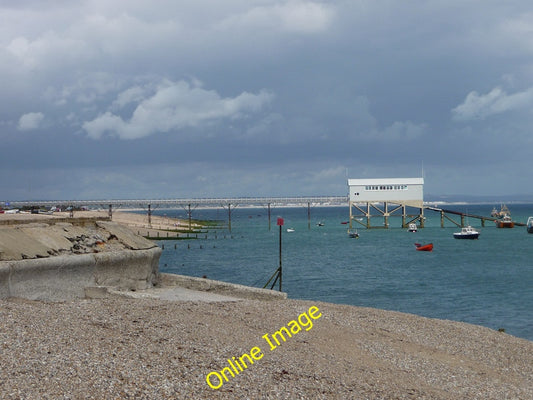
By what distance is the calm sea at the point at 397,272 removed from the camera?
30.8 m

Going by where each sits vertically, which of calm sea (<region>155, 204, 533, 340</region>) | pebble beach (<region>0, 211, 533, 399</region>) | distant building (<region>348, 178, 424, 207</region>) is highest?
distant building (<region>348, 178, 424, 207</region>)

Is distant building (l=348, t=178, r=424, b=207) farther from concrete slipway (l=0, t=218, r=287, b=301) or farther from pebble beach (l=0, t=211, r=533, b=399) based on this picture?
pebble beach (l=0, t=211, r=533, b=399)

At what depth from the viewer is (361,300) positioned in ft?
108

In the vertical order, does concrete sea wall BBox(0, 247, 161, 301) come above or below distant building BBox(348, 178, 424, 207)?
below

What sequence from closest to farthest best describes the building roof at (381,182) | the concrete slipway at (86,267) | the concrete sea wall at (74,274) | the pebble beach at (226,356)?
1. the pebble beach at (226,356)
2. the concrete sea wall at (74,274)
3. the concrete slipway at (86,267)
4. the building roof at (381,182)

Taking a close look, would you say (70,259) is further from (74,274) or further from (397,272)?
(397,272)

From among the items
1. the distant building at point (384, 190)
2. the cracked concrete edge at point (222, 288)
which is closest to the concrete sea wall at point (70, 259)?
the cracked concrete edge at point (222, 288)

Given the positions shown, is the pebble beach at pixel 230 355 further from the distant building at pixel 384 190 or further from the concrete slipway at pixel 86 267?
the distant building at pixel 384 190

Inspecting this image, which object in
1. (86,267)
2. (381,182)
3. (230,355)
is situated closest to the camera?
(230,355)

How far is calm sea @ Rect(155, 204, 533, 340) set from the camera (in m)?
30.8

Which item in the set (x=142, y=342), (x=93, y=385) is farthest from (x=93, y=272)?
(x=93, y=385)

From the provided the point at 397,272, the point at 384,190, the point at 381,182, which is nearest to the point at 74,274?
the point at 397,272

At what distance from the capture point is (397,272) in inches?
1864

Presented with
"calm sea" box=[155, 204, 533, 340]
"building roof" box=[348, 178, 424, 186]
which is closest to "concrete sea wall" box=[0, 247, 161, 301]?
"calm sea" box=[155, 204, 533, 340]
